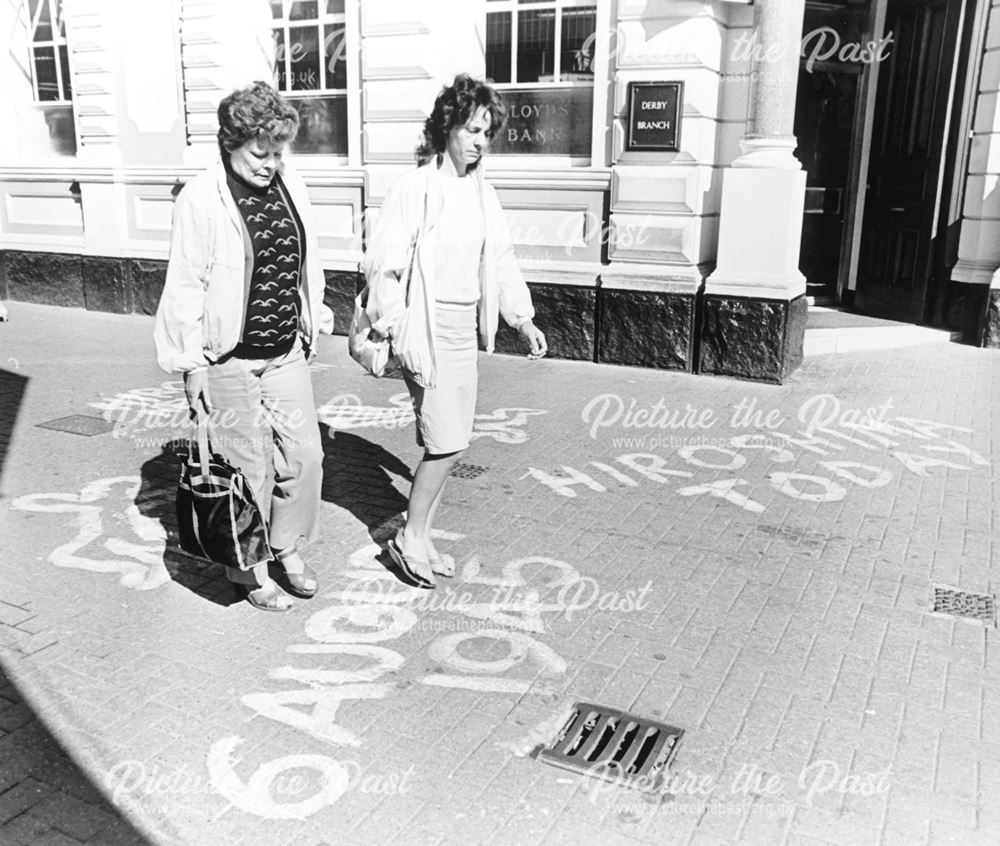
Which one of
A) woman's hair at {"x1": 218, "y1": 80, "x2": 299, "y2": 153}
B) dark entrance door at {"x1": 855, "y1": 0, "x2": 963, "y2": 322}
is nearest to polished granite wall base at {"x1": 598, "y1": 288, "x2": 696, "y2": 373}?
dark entrance door at {"x1": 855, "y1": 0, "x2": 963, "y2": 322}

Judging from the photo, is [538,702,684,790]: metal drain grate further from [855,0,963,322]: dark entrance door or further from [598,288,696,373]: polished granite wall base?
[855,0,963,322]: dark entrance door

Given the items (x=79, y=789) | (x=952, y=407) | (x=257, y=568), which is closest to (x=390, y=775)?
(x=79, y=789)

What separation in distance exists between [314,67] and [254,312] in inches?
304

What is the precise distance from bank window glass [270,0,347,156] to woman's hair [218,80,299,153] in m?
7.21

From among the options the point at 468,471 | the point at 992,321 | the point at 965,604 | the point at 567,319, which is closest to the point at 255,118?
the point at 468,471

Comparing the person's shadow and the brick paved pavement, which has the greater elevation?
the brick paved pavement

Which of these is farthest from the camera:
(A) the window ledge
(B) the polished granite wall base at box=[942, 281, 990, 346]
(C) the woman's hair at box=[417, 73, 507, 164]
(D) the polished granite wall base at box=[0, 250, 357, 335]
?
(D) the polished granite wall base at box=[0, 250, 357, 335]

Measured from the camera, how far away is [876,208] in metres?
11.5

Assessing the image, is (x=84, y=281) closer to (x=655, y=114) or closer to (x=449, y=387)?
(x=655, y=114)

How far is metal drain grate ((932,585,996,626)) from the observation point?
14.2 feet

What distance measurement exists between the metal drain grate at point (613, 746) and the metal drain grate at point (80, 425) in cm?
470

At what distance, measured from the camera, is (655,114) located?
874 centimetres

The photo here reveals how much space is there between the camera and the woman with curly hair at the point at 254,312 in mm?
3785

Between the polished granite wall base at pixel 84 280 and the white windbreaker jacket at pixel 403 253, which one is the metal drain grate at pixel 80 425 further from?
the polished granite wall base at pixel 84 280
